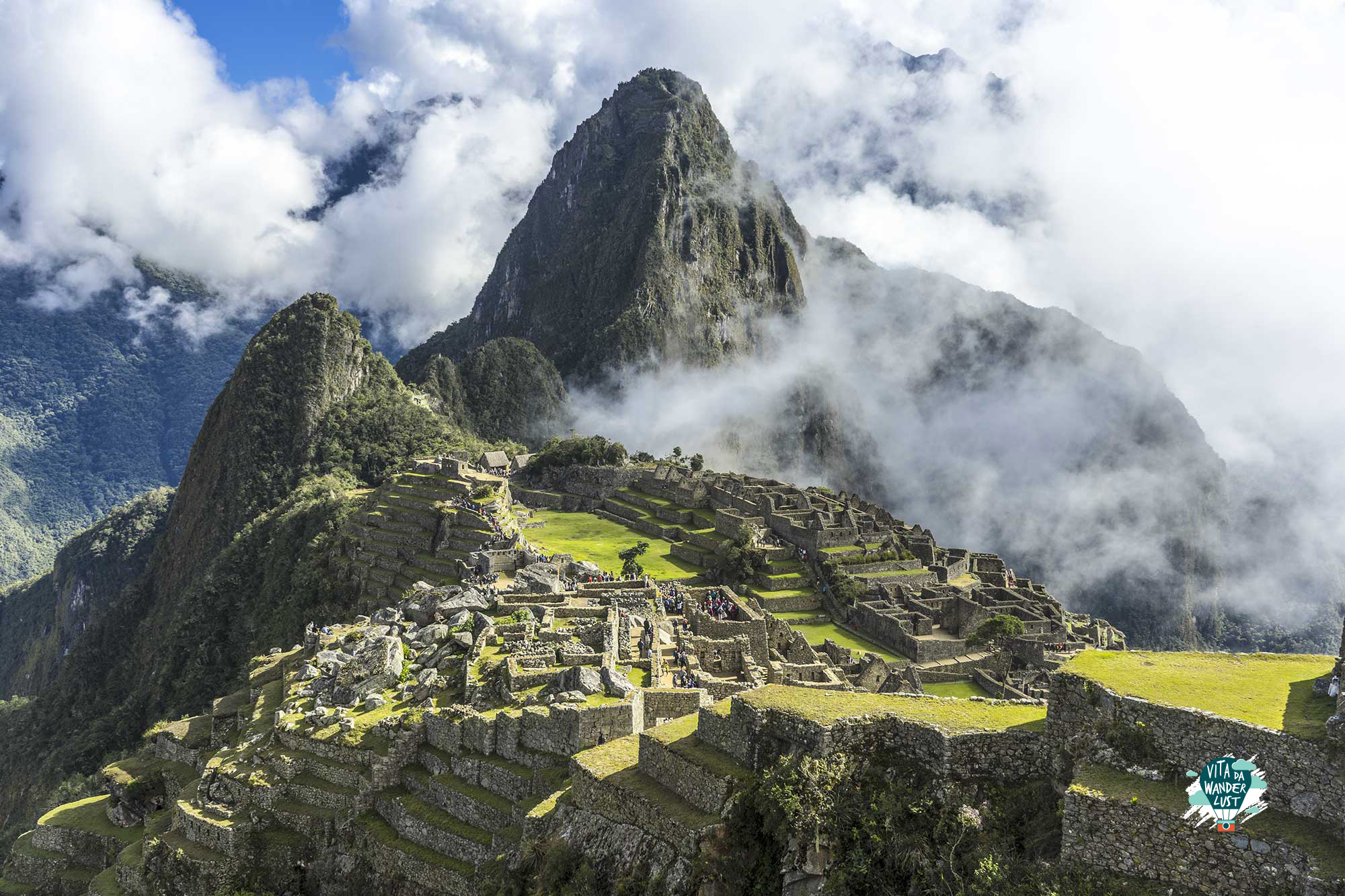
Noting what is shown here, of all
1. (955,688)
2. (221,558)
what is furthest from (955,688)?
(221,558)

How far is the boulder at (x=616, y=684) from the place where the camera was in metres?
16.9

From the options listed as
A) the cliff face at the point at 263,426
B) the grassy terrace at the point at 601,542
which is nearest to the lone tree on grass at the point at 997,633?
the grassy terrace at the point at 601,542

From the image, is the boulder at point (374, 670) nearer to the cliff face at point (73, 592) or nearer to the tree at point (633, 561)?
the tree at point (633, 561)

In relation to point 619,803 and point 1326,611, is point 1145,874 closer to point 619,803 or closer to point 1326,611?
point 619,803

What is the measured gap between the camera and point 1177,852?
862 centimetres

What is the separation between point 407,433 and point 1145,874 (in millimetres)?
92378

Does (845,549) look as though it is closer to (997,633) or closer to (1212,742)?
(997,633)

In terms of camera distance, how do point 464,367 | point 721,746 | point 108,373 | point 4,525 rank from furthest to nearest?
point 108,373, point 4,525, point 464,367, point 721,746

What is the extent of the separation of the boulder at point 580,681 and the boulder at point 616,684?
12cm

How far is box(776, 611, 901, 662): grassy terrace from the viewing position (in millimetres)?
45312

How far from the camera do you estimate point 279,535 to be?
6931cm

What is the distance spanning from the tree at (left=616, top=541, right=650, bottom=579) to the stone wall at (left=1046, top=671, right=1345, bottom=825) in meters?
33.8

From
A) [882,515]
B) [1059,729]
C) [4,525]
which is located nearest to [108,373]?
[4,525]

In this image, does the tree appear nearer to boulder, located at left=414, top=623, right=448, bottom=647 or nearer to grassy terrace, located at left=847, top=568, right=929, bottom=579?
grassy terrace, located at left=847, top=568, right=929, bottom=579
